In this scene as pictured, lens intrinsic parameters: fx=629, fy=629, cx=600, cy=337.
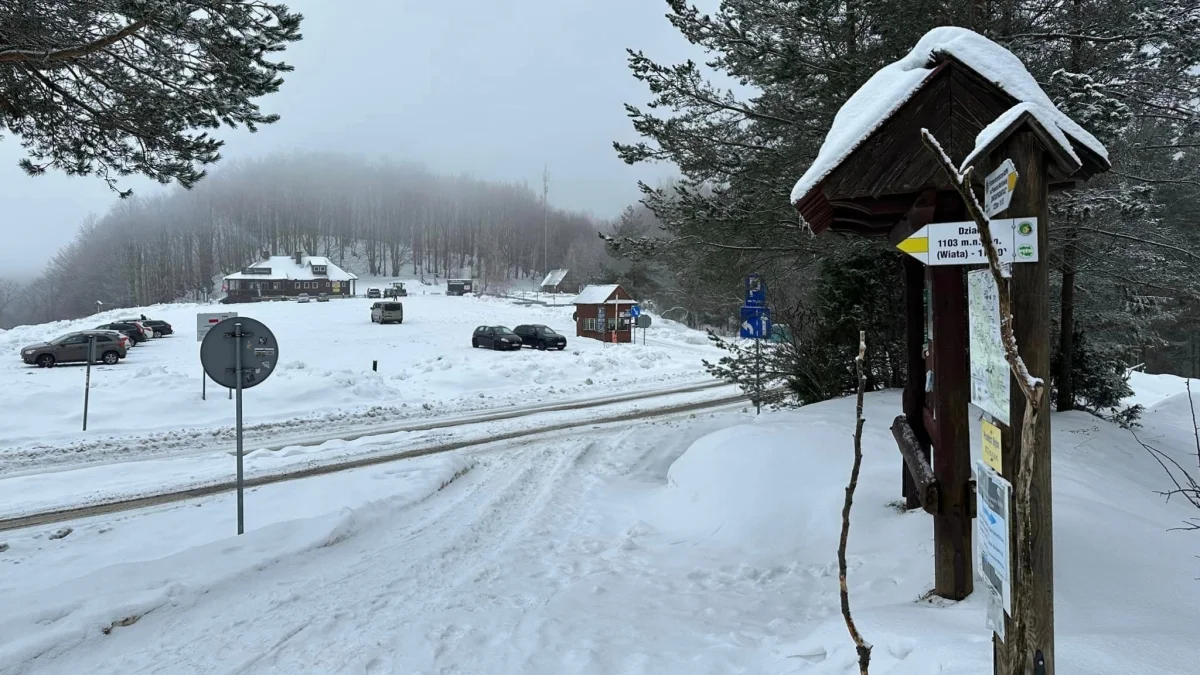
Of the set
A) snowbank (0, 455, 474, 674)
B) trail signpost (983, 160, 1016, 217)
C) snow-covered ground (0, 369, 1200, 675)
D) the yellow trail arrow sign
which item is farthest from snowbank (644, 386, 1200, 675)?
snowbank (0, 455, 474, 674)

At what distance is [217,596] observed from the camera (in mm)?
5242

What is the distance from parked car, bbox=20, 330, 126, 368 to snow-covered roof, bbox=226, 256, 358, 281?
6482 centimetres

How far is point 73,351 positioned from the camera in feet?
86.6

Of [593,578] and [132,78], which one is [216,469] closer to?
[132,78]

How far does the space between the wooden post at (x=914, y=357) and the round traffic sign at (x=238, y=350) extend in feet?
20.9

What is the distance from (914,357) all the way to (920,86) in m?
2.73

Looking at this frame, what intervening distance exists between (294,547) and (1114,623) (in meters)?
6.46

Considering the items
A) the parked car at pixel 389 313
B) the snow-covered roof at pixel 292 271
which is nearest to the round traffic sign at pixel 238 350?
the parked car at pixel 389 313

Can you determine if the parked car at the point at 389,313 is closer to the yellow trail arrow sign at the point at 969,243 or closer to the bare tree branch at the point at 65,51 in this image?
the bare tree branch at the point at 65,51

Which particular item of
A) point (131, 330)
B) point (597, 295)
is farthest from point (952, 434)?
point (131, 330)

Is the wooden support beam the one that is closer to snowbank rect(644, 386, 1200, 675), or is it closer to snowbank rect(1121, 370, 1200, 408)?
snowbank rect(644, 386, 1200, 675)

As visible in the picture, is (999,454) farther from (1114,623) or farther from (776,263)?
(776,263)

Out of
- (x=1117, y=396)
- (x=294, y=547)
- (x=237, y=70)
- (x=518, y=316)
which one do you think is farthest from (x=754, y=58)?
(x=518, y=316)

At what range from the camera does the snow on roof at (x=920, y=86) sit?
10.7 ft
